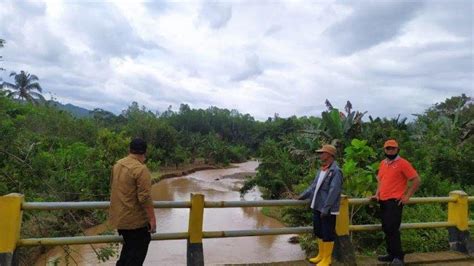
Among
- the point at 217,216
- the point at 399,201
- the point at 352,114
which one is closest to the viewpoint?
the point at 399,201

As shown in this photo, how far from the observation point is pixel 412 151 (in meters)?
13.2

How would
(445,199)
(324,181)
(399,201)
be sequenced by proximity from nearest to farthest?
(324,181) < (399,201) < (445,199)

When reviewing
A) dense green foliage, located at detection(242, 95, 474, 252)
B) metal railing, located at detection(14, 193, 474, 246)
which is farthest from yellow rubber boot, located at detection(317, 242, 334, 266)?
dense green foliage, located at detection(242, 95, 474, 252)

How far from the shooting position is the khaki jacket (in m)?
4.07

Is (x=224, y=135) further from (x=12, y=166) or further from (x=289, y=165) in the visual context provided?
(x=12, y=166)

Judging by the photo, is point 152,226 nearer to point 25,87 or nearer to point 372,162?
point 372,162

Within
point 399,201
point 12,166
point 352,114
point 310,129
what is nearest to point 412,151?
point 352,114

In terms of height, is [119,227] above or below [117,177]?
below

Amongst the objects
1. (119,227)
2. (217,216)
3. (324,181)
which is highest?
(324,181)

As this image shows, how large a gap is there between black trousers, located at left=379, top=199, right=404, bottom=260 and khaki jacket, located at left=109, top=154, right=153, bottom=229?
2.92 m

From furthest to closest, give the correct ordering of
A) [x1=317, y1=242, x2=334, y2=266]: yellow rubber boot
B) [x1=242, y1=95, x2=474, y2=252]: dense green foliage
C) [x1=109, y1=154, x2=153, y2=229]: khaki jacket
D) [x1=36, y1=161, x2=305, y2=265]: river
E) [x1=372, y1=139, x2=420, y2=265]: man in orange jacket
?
[x1=36, y1=161, x2=305, y2=265]: river
[x1=242, y1=95, x2=474, y2=252]: dense green foliage
[x1=372, y1=139, x2=420, y2=265]: man in orange jacket
[x1=317, y1=242, x2=334, y2=266]: yellow rubber boot
[x1=109, y1=154, x2=153, y2=229]: khaki jacket

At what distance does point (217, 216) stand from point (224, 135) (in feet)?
205

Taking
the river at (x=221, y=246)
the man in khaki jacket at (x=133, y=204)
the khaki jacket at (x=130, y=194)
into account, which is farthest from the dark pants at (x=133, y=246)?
the river at (x=221, y=246)

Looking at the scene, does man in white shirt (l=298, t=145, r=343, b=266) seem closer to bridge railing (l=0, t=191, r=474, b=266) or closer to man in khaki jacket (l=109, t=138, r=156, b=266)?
bridge railing (l=0, t=191, r=474, b=266)
